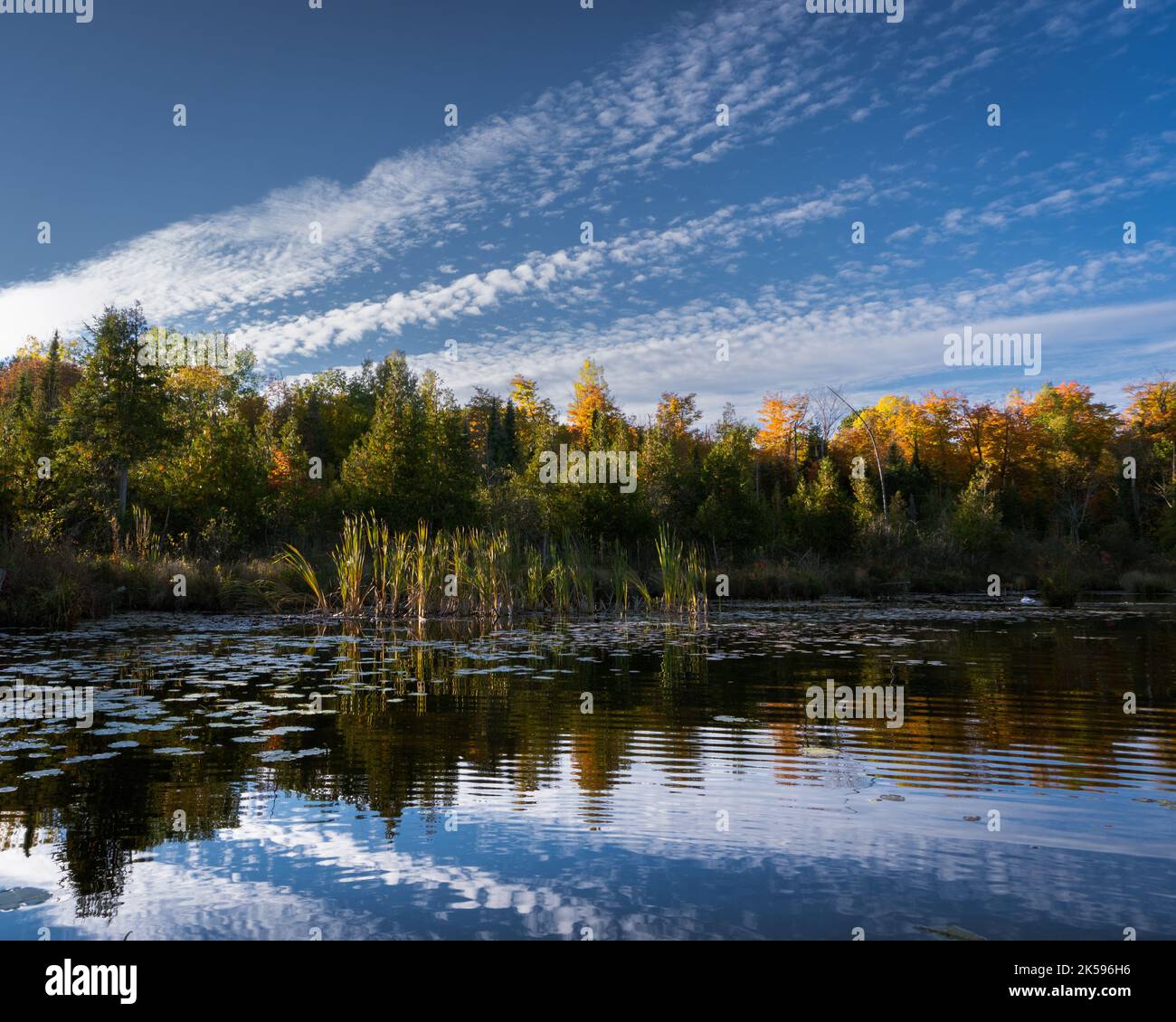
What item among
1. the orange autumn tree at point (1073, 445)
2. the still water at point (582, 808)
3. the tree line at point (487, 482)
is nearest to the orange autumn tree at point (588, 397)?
the tree line at point (487, 482)

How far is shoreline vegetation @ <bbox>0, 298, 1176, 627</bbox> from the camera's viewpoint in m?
18.4

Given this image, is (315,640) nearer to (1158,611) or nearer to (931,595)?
(1158,611)

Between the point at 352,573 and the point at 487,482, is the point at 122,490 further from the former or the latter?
the point at 487,482

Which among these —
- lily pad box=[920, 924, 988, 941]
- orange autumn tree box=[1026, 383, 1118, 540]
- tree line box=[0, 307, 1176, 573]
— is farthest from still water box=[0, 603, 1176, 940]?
orange autumn tree box=[1026, 383, 1118, 540]

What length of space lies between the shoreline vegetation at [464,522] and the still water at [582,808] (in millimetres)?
9210

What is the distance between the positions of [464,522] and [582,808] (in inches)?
1078

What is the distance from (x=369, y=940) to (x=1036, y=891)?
99.2 inches

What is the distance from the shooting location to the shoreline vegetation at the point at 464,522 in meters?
18.4

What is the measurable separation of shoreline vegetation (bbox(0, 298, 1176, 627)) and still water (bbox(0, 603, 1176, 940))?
9210 millimetres

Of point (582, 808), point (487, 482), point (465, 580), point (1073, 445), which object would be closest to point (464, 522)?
point (487, 482)

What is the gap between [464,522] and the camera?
102ft

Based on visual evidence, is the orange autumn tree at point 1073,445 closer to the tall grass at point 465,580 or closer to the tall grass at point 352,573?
the tall grass at point 465,580

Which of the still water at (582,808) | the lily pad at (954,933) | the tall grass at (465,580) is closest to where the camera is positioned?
the lily pad at (954,933)
